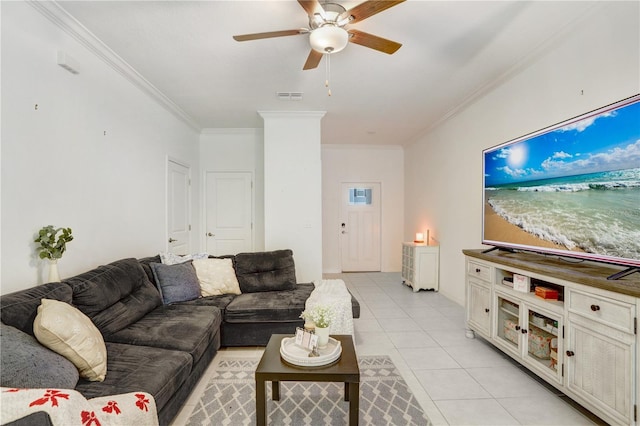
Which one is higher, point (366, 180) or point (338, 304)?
point (366, 180)

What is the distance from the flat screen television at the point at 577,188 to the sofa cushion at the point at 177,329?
2713mm

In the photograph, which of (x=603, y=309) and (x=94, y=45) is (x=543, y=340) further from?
(x=94, y=45)

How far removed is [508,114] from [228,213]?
435 centimetres

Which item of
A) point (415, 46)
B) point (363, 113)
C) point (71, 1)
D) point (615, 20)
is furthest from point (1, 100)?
point (615, 20)

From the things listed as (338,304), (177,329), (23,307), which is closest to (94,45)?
(23,307)

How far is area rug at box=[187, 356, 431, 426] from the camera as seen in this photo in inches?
74.1

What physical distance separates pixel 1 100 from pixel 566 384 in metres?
3.95

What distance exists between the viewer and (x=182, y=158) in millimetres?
4539

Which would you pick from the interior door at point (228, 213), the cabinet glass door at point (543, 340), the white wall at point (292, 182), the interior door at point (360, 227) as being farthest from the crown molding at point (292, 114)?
the cabinet glass door at point (543, 340)

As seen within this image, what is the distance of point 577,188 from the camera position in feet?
6.79

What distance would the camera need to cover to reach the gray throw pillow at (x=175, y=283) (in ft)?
9.36

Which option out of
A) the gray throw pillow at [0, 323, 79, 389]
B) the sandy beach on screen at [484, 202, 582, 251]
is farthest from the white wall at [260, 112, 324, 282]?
the gray throw pillow at [0, 323, 79, 389]

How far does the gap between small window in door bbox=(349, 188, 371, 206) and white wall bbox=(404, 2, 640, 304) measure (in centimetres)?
92

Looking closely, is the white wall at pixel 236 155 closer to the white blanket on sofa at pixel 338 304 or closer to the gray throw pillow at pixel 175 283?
the gray throw pillow at pixel 175 283
